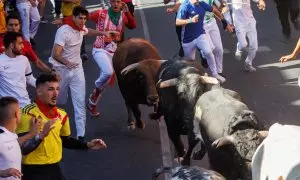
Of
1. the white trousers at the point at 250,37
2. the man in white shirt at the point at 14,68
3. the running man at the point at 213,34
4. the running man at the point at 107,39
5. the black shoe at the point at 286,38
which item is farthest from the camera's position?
the black shoe at the point at 286,38

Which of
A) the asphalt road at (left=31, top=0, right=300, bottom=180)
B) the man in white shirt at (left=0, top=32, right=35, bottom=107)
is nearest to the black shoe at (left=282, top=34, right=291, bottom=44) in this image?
the asphalt road at (left=31, top=0, right=300, bottom=180)

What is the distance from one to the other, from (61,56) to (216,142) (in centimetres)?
344

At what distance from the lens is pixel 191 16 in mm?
10766

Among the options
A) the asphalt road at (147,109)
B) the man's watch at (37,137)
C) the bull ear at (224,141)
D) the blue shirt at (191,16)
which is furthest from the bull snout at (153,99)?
the man's watch at (37,137)

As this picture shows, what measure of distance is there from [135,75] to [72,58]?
3.20 feet

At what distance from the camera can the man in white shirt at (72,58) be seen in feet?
29.7

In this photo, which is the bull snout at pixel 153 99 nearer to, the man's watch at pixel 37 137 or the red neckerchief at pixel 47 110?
the red neckerchief at pixel 47 110

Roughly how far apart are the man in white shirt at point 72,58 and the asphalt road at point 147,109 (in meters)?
0.60

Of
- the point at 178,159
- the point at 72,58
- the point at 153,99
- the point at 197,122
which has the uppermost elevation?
the point at 72,58

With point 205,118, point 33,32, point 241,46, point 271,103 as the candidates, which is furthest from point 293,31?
point 205,118

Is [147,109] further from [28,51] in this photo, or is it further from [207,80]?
[207,80]

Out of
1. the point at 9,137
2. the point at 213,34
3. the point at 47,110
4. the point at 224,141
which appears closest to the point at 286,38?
the point at 213,34

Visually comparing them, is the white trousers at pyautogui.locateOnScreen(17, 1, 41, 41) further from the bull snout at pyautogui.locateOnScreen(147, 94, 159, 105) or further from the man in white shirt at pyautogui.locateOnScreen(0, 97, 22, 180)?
the man in white shirt at pyautogui.locateOnScreen(0, 97, 22, 180)

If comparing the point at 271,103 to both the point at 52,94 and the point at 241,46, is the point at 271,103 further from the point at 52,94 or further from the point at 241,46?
the point at 52,94
